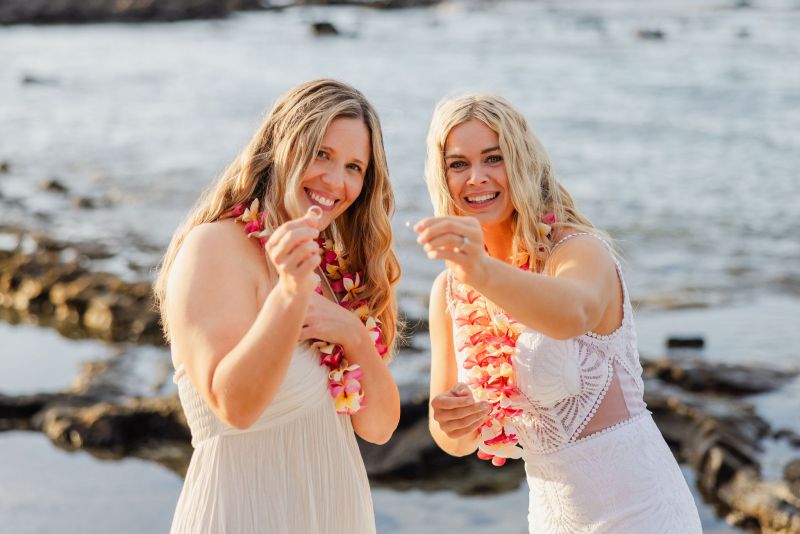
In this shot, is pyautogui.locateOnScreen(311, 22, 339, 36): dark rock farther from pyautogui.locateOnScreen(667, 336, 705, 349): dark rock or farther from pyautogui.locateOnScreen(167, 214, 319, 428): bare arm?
pyautogui.locateOnScreen(167, 214, 319, 428): bare arm

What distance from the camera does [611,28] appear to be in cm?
4222

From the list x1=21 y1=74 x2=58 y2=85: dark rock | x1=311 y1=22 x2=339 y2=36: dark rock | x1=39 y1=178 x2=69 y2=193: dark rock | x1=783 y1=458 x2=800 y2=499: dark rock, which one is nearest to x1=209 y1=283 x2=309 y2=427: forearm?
x1=783 y1=458 x2=800 y2=499: dark rock

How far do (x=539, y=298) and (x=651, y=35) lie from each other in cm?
A: 3654

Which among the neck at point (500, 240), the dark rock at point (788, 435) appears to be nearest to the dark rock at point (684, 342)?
the dark rock at point (788, 435)

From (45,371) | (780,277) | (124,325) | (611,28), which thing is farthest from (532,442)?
(611,28)

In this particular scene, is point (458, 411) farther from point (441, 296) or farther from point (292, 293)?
point (292, 293)

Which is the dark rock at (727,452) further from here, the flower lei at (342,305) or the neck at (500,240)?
the flower lei at (342,305)

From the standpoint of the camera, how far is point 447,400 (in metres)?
3.63

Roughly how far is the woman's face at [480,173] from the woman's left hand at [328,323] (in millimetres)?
602

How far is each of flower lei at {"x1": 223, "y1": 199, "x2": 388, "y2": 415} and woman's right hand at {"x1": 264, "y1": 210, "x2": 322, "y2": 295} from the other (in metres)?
0.42

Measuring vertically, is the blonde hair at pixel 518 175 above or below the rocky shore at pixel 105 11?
above

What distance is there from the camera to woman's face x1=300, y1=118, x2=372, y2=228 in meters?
3.45

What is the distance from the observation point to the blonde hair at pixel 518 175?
3.77 metres

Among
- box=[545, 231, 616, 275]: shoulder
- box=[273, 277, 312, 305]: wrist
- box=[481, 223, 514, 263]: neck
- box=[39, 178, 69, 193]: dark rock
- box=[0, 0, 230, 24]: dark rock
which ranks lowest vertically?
box=[0, 0, 230, 24]: dark rock
